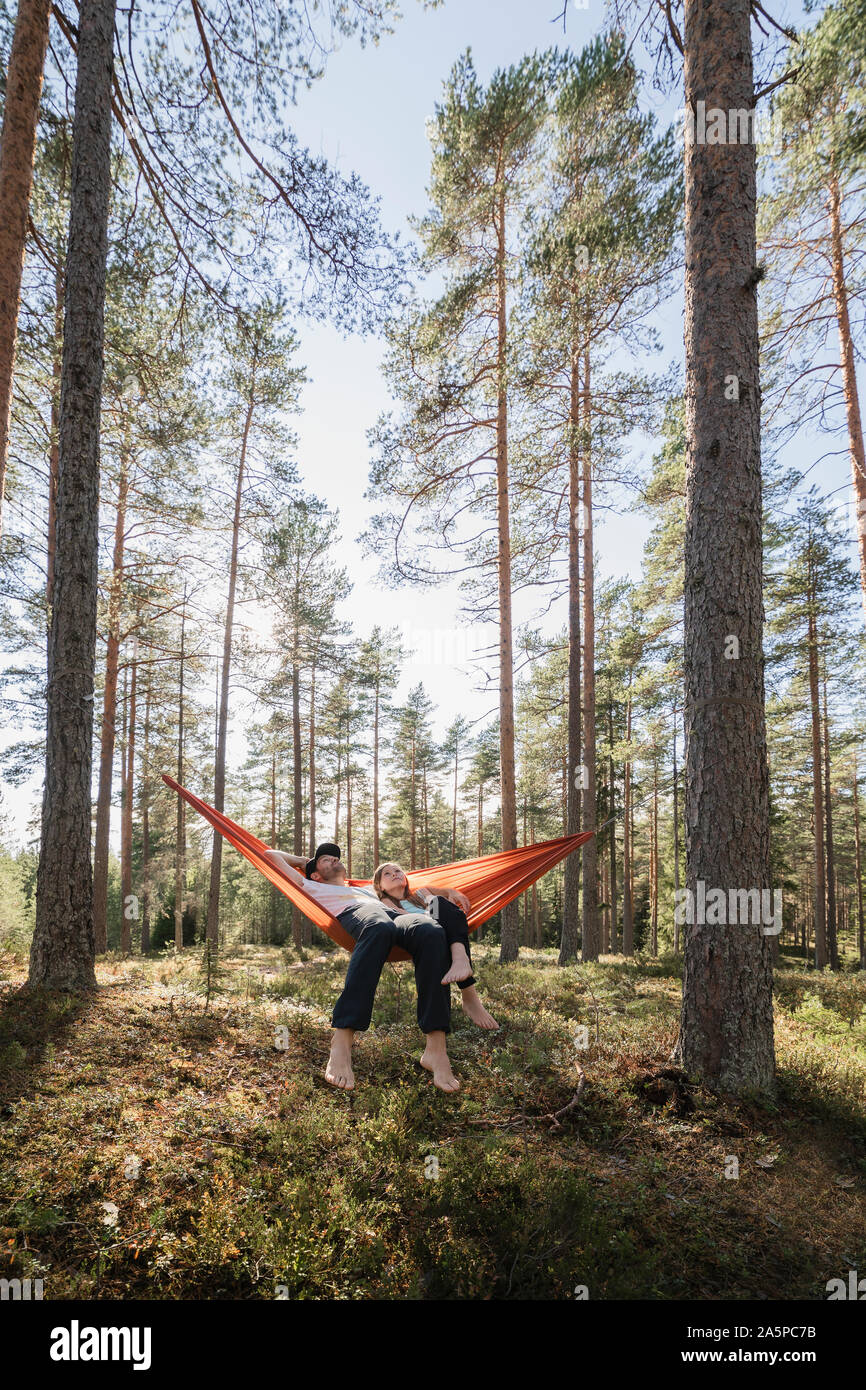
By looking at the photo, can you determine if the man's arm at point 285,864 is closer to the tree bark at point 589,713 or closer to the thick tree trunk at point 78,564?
the thick tree trunk at point 78,564

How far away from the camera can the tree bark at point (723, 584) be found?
285 cm

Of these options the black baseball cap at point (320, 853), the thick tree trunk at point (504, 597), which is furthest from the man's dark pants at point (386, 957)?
the thick tree trunk at point (504, 597)

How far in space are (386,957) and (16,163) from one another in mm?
6023

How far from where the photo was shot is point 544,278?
18.8 ft

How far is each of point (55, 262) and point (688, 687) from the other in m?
6.55

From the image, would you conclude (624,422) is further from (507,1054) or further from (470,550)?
(507,1054)

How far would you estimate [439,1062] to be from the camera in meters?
2.63

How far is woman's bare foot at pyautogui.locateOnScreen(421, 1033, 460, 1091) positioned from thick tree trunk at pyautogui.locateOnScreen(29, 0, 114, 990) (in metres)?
2.23

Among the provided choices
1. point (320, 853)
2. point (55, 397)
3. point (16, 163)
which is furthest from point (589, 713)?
point (16, 163)

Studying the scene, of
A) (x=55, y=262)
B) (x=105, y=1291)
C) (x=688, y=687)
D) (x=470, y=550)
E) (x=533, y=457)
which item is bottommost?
(x=105, y=1291)

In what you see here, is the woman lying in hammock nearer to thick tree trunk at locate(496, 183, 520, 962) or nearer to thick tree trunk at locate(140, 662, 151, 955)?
A: thick tree trunk at locate(496, 183, 520, 962)

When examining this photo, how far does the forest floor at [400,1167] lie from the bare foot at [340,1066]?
0.40 ft
